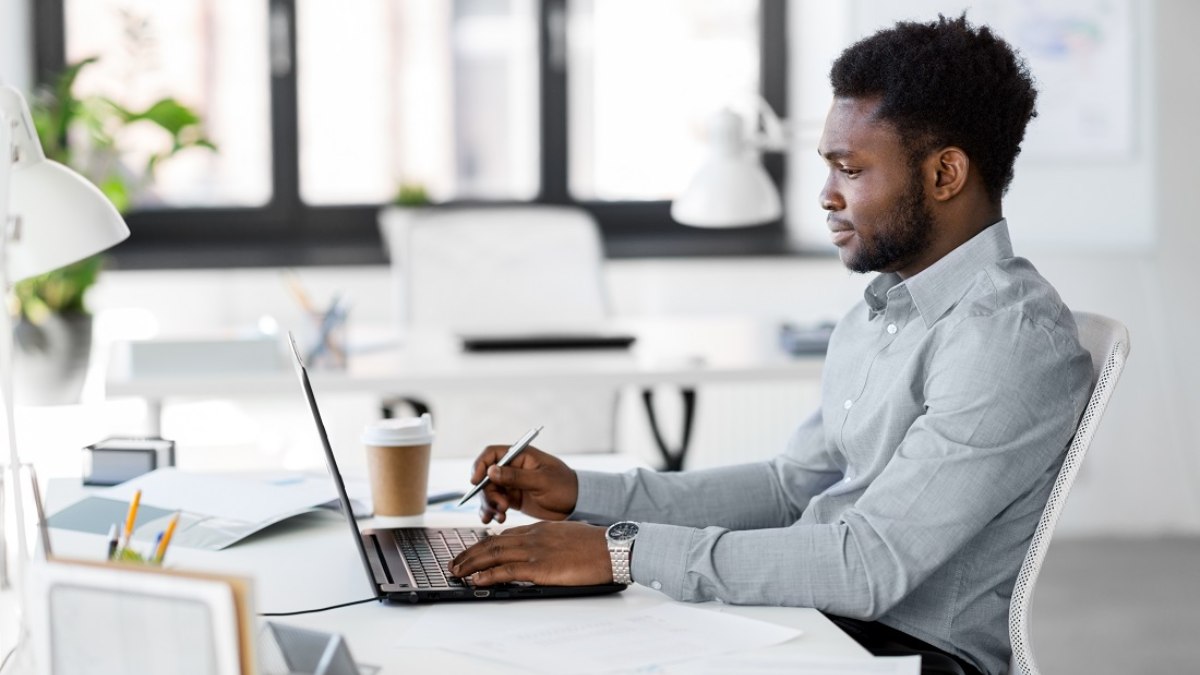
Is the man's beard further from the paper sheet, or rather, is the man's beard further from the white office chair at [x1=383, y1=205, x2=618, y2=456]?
the white office chair at [x1=383, y1=205, x2=618, y2=456]

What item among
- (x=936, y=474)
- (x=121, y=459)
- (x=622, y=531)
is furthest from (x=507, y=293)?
(x=936, y=474)

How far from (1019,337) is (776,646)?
396 millimetres

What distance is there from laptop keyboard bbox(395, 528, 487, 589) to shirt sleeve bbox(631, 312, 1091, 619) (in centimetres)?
19

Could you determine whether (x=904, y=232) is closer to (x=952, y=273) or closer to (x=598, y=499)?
(x=952, y=273)

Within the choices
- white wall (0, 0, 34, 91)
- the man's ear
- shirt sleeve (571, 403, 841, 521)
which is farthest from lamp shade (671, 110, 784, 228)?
white wall (0, 0, 34, 91)

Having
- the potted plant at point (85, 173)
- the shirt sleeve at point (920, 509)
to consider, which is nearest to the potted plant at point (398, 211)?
the potted plant at point (85, 173)

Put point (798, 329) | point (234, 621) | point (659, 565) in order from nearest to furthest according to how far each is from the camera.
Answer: point (234, 621)
point (659, 565)
point (798, 329)

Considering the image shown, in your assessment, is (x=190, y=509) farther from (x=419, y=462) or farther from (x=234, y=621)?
(x=234, y=621)

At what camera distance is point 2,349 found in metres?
1.29

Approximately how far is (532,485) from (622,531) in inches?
10.7

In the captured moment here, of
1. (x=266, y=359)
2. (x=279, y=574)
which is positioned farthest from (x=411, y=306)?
(x=279, y=574)

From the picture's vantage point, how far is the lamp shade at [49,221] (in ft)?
4.89

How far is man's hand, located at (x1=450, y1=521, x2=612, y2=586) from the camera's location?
4.54ft

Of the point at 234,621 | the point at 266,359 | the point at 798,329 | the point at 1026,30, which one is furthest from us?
the point at 1026,30
